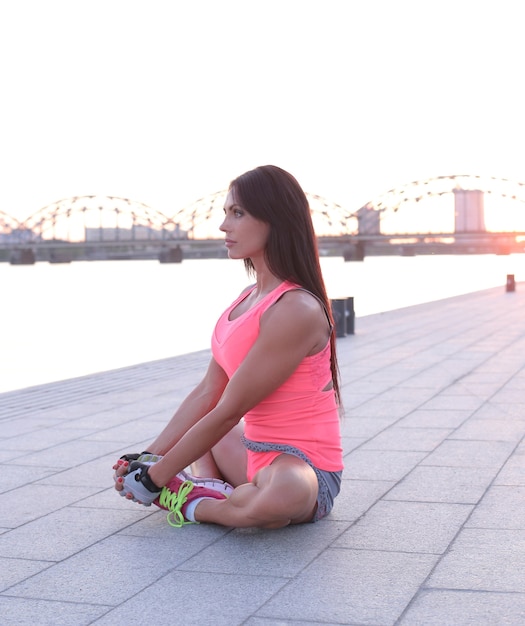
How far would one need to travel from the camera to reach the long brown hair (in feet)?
13.9

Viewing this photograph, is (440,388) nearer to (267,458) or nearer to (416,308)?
(267,458)

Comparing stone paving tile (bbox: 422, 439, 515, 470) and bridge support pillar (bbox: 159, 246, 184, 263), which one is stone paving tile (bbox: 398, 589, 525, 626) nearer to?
stone paving tile (bbox: 422, 439, 515, 470)

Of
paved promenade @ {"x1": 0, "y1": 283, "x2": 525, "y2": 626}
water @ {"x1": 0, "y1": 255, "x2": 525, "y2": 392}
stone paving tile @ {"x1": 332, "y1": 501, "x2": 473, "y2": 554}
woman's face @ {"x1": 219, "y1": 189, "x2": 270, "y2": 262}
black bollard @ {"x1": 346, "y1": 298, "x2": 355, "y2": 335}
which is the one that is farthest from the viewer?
black bollard @ {"x1": 346, "y1": 298, "x2": 355, "y2": 335}

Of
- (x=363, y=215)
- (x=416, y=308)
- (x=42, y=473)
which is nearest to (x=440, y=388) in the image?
(x=42, y=473)

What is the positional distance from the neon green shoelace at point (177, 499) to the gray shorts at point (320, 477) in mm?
311

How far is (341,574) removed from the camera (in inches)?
149

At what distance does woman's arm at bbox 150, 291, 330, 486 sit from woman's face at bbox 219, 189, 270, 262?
0.83 feet

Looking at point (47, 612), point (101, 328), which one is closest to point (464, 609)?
point (47, 612)

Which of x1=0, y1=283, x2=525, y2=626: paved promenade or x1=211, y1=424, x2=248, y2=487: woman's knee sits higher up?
x1=211, y1=424, x2=248, y2=487: woman's knee

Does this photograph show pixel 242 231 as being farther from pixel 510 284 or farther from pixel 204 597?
pixel 510 284

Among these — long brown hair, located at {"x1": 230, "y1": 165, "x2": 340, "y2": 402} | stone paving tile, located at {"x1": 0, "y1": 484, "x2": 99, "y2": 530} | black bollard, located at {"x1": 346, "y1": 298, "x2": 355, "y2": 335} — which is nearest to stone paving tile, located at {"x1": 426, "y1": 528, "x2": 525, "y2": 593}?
long brown hair, located at {"x1": 230, "y1": 165, "x2": 340, "y2": 402}

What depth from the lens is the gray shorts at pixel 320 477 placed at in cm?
434

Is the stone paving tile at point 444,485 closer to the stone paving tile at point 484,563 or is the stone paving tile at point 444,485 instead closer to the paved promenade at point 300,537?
the paved promenade at point 300,537

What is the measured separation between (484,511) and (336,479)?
72cm
